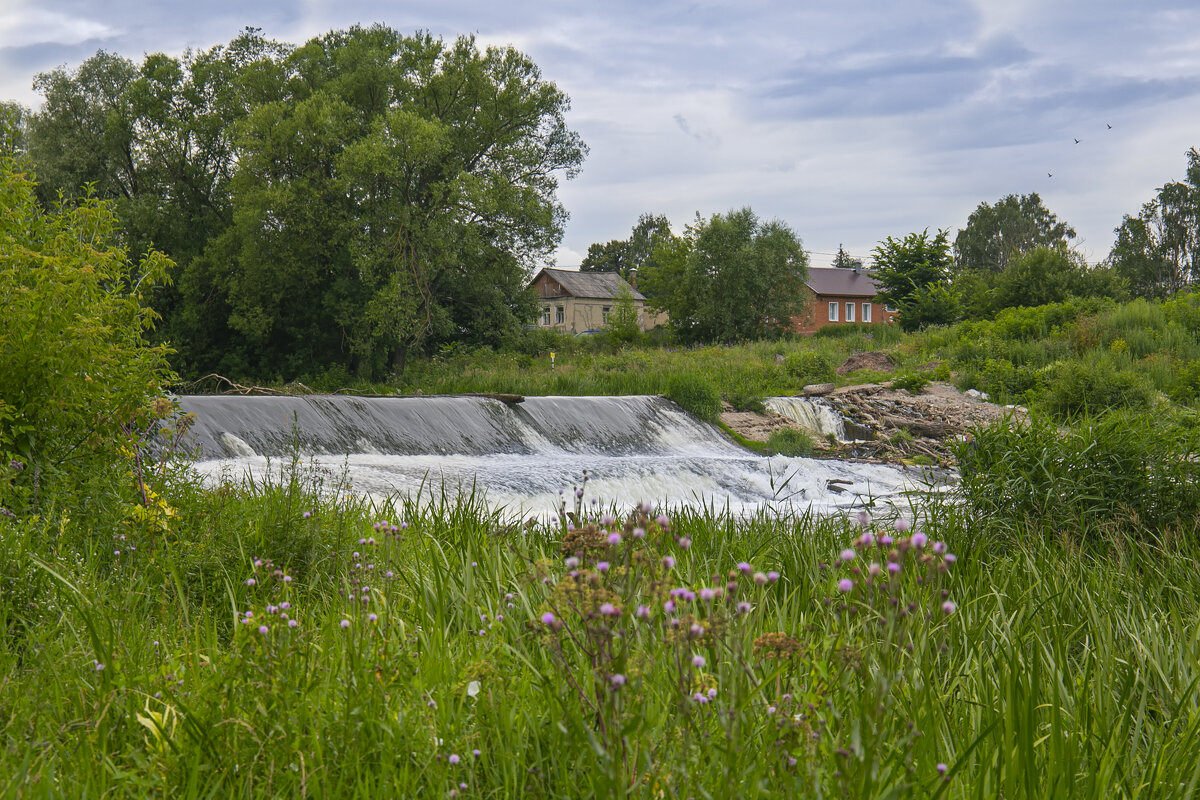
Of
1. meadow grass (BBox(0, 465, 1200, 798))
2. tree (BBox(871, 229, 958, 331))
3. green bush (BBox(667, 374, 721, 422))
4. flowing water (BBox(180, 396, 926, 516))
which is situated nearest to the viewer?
meadow grass (BBox(0, 465, 1200, 798))

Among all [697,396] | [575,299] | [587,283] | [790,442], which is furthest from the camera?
[587,283]

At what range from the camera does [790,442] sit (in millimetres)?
17094

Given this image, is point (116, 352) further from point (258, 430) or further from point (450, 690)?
point (258, 430)

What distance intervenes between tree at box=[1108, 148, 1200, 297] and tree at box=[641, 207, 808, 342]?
27984 mm

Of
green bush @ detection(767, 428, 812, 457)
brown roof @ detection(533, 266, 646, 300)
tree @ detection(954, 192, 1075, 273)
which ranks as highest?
tree @ detection(954, 192, 1075, 273)

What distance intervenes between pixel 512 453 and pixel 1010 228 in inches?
2609

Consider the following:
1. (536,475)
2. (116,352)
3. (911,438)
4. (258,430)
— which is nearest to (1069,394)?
(911,438)

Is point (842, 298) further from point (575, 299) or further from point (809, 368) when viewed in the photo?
point (809, 368)

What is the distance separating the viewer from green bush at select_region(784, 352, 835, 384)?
22656 millimetres

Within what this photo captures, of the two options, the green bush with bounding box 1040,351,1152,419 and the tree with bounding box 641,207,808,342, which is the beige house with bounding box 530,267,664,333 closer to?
the tree with bounding box 641,207,808,342

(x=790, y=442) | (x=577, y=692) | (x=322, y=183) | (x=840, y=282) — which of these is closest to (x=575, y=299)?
(x=840, y=282)

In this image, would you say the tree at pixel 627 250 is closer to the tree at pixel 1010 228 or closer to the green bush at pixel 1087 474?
the tree at pixel 1010 228

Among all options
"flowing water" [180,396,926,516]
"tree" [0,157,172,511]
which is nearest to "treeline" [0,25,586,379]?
"flowing water" [180,396,926,516]

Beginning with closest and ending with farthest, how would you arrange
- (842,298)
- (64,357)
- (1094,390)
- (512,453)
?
(64,357)
(512,453)
(1094,390)
(842,298)
